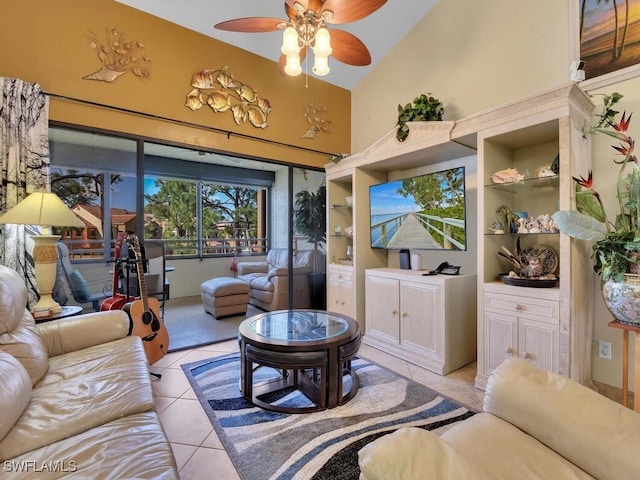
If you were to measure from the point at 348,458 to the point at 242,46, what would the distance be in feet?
13.1

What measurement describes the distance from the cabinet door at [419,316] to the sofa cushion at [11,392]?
8.80 ft

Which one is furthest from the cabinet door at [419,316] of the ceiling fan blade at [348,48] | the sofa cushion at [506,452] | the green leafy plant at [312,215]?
the ceiling fan blade at [348,48]

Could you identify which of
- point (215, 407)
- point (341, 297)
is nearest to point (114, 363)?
point (215, 407)

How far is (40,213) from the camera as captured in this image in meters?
2.13

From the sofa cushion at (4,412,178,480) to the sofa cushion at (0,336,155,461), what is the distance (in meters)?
0.07

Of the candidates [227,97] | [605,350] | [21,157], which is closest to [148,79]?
[227,97]

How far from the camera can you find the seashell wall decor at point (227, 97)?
3260mm

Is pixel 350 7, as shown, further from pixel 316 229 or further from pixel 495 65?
pixel 316 229

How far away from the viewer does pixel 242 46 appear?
3504mm

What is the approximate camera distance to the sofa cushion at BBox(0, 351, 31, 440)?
1.16 m

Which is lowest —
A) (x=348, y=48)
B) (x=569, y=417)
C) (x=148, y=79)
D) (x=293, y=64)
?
(x=569, y=417)

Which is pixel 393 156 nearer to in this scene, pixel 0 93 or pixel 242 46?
pixel 242 46

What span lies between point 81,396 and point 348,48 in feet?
8.63

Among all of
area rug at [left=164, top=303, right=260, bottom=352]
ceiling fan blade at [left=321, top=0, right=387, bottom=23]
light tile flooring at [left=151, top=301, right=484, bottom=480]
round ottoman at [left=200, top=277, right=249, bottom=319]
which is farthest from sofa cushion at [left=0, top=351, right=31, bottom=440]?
round ottoman at [left=200, top=277, right=249, bottom=319]
